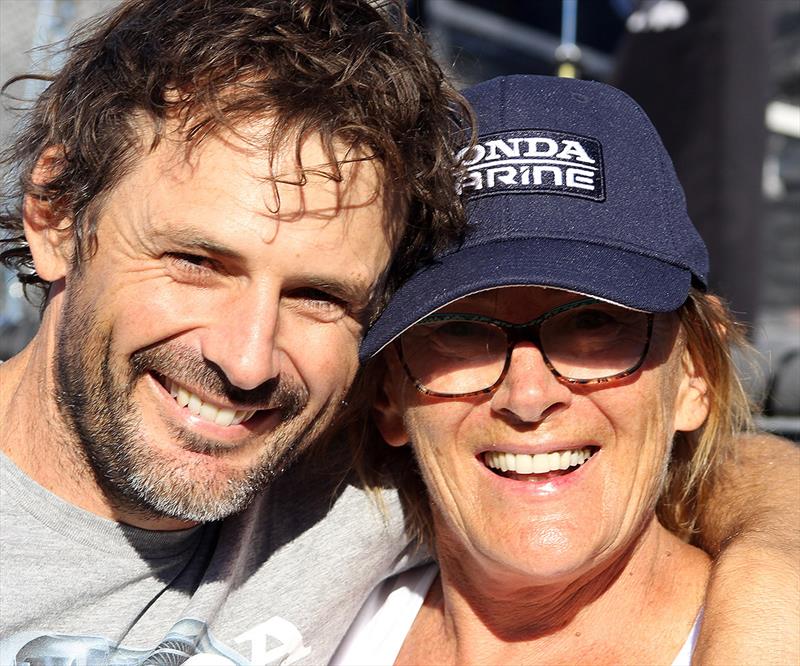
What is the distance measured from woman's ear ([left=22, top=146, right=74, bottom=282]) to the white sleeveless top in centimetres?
101

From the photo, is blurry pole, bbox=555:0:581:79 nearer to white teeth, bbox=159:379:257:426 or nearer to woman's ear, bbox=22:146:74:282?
woman's ear, bbox=22:146:74:282

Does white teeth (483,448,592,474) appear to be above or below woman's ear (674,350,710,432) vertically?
below

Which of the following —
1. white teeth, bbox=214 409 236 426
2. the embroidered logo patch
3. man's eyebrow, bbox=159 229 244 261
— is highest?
the embroidered logo patch

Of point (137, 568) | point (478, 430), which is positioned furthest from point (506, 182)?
point (137, 568)

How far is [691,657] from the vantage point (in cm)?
189

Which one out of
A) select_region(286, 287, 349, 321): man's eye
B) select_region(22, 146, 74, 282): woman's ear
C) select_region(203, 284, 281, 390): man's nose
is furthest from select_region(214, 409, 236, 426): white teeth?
select_region(22, 146, 74, 282): woman's ear

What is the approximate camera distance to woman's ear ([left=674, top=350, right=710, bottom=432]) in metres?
2.04

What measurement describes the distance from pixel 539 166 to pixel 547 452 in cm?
53

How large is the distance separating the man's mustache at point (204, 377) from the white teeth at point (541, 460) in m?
0.44

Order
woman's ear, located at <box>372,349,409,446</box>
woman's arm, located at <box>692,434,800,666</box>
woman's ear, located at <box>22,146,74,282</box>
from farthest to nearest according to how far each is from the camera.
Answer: woman's ear, located at <box>22,146,74,282</box>, woman's ear, located at <box>372,349,409,446</box>, woman's arm, located at <box>692,434,800,666</box>

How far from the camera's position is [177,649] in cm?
203

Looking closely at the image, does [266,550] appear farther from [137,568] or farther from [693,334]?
[693,334]

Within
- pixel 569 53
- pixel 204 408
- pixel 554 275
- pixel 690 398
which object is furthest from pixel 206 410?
pixel 569 53

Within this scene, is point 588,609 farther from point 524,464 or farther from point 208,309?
point 208,309
